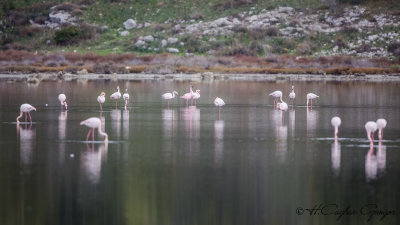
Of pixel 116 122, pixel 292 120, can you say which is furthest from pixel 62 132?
pixel 292 120

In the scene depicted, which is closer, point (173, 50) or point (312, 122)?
point (312, 122)

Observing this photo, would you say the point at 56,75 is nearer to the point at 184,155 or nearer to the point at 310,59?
the point at 310,59

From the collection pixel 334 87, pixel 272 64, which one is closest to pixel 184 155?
pixel 334 87

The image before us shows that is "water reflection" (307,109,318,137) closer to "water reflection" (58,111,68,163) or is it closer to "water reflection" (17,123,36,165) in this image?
"water reflection" (58,111,68,163)

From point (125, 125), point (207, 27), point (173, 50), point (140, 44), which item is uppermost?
point (207, 27)

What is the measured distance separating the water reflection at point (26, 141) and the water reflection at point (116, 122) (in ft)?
8.01

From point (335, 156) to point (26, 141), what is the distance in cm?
854

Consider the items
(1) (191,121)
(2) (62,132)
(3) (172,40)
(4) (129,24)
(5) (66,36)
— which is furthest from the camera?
(4) (129,24)

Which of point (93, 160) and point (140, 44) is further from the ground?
point (140, 44)

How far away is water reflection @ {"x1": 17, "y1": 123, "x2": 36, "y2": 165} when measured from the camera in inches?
704

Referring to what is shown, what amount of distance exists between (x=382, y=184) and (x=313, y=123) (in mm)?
10661

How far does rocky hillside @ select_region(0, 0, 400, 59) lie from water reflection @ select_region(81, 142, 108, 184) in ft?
171

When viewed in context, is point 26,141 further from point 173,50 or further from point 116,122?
point 173,50

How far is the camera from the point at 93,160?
1750cm
